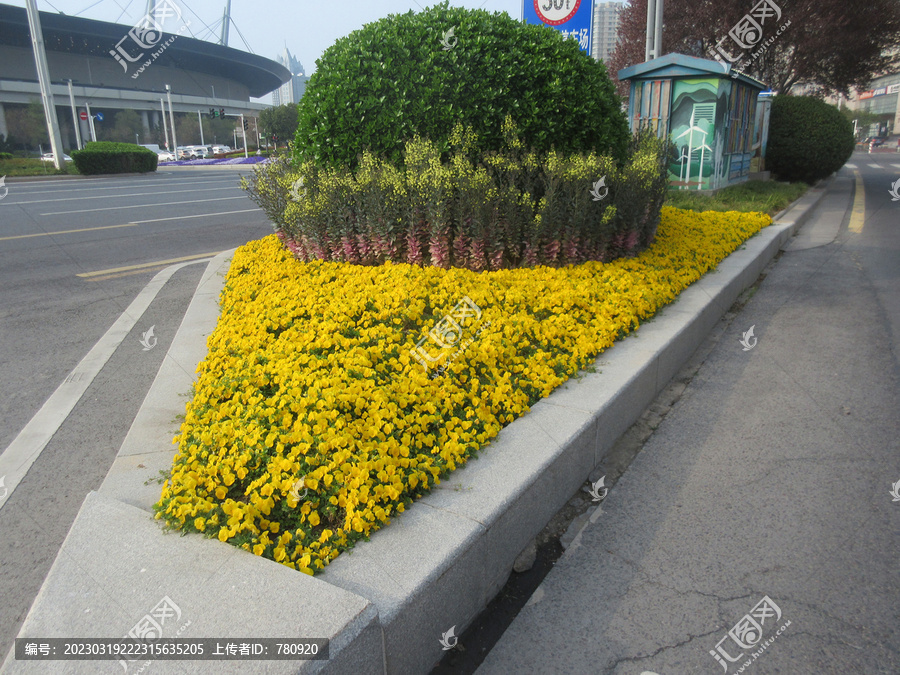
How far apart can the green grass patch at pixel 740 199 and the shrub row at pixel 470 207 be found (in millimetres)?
5656

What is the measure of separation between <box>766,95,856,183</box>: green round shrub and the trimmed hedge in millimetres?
26784

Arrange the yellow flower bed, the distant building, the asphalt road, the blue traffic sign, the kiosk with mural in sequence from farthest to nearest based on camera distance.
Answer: the distant building → the kiosk with mural → the blue traffic sign → the asphalt road → the yellow flower bed

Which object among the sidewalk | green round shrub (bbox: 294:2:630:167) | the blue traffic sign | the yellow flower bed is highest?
the blue traffic sign

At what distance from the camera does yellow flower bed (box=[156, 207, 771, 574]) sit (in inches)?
92.8

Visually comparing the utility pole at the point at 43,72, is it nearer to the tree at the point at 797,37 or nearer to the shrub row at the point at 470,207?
the tree at the point at 797,37

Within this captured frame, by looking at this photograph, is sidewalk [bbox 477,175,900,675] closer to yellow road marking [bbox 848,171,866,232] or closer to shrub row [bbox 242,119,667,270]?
shrub row [bbox 242,119,667,270]

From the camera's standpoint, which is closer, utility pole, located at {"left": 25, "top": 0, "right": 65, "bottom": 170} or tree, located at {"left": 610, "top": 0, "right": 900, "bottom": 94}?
tree, located at {"left": 610, "top": 0, "right": 900, "bottom": 94}

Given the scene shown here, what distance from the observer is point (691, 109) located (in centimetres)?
1330

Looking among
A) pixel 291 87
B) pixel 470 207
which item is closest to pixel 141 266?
pixel 470 207

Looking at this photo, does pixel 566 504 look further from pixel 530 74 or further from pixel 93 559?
pixel 530 74

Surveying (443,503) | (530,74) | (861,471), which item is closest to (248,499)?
(443,503)

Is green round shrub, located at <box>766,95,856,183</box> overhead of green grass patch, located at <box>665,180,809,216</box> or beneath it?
overhead
